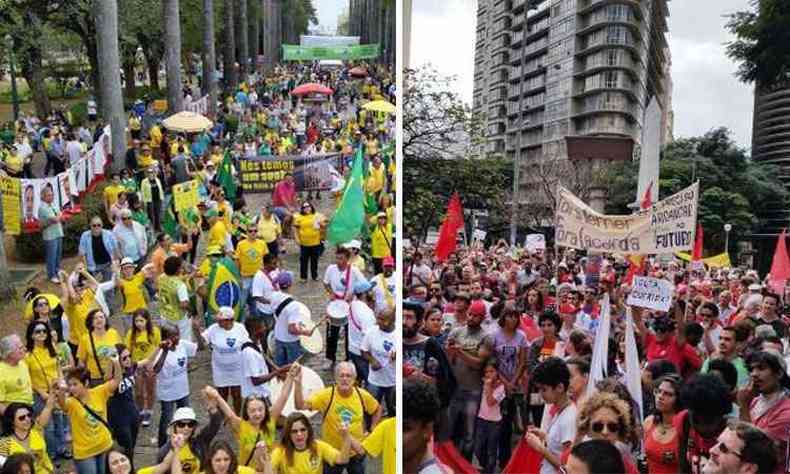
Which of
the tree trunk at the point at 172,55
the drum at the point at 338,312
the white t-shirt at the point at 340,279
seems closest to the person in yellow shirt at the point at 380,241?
the white t-shirt at the point at 340,279

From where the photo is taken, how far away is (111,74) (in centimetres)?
1059

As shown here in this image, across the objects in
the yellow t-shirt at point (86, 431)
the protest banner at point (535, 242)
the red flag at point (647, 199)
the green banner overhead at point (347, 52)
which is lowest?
the yellow t-shirt at point (86, 431)

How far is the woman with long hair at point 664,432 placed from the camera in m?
3.28

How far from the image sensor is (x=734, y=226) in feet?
13.0

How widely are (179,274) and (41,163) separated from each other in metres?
6.01

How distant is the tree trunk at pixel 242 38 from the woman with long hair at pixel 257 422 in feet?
44.4

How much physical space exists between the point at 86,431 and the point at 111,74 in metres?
6.82

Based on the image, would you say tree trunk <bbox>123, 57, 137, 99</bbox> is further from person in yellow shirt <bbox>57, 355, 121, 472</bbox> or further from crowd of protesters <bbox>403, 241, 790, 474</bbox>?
person in yellow shirt <bbox>57, 355, 121, 472</bbox>

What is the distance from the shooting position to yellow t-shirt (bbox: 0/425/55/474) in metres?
4.28

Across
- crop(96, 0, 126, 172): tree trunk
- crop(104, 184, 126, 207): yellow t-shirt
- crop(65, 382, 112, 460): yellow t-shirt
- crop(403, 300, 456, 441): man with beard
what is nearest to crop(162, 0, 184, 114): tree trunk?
crop(96, 0, 126, 172): tree trunk

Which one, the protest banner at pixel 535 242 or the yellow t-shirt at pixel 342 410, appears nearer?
the yellow t-shirt at pixel 342 410

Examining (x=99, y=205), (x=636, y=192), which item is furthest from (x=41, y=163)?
(x=636, y=192)

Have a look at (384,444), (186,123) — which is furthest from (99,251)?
(186,123)

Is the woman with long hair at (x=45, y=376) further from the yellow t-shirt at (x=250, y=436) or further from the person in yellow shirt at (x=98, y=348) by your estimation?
the yellow t-shirt at (x=250, y=436)
